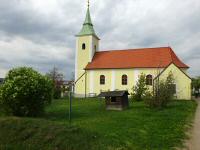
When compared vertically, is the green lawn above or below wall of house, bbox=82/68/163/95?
below

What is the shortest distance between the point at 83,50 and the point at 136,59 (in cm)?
952

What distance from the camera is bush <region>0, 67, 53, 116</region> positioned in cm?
1731

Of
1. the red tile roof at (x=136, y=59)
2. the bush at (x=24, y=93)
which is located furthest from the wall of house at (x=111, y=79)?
the bush at (x=24, y=93)

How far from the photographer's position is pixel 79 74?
161 feet

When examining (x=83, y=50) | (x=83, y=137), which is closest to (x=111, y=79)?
(x=83, y=50)

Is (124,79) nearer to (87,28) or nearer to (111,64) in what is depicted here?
(111,64)

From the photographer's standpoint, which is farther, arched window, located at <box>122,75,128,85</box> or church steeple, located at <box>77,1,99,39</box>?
church steeple, located at <box>77,1,99,39</box>

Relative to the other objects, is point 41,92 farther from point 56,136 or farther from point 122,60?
point 122,60

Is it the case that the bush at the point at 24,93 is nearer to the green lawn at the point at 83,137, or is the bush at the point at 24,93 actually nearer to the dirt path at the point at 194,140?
the green lawn at the point at 83,137

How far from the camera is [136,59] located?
151 ft

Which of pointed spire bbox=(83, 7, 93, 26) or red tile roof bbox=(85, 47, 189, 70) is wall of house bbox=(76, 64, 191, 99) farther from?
pointed spire bbox=(83, 7, 93, 26)

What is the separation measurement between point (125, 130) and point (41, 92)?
645 cm

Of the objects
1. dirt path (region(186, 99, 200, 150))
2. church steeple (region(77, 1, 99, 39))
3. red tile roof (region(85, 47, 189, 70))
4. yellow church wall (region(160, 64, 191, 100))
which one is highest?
church steeple (region(77, 1, 99, 39))

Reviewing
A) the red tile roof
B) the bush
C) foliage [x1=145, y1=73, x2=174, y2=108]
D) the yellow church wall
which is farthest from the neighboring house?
the bush
